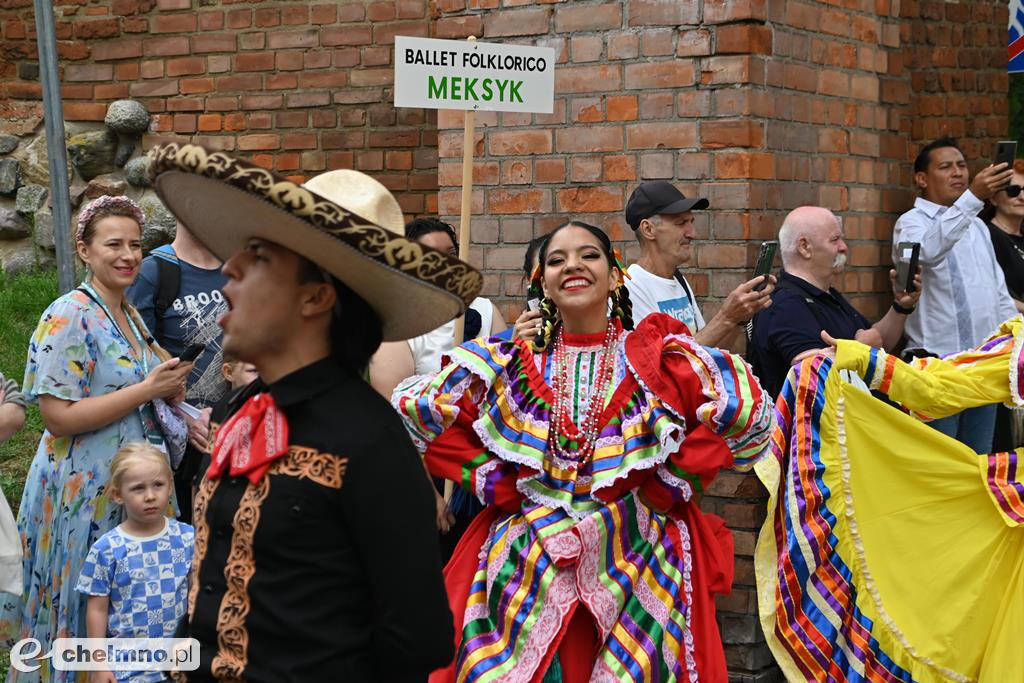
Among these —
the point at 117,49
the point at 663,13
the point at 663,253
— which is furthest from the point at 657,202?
the point at 117,49

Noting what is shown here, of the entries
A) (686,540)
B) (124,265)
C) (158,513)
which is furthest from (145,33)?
(686,540)

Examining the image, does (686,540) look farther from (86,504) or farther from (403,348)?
(86,504)

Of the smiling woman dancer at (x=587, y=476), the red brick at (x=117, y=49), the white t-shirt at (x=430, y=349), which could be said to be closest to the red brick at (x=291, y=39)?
the red brick at (x=117, y=49)

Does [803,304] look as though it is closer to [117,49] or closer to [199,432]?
[199,432]

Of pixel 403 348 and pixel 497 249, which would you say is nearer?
pixel 403 348

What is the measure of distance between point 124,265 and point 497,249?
1847 millimetres

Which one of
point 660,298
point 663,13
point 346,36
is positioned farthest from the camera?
point 346,36

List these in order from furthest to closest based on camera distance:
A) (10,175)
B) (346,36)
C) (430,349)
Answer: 1. (10,175)
2. (346,36)
3. (430,349)

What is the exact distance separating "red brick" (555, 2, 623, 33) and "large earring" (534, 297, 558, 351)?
1807 millimetres

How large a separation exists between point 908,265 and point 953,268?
1.86ft

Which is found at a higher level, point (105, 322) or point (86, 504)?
point (105, 322)

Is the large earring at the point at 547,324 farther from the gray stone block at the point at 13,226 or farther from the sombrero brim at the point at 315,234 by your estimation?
the gray stone block at the point at 13,226

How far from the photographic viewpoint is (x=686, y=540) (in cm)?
440

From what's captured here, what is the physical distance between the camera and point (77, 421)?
4.66 m
